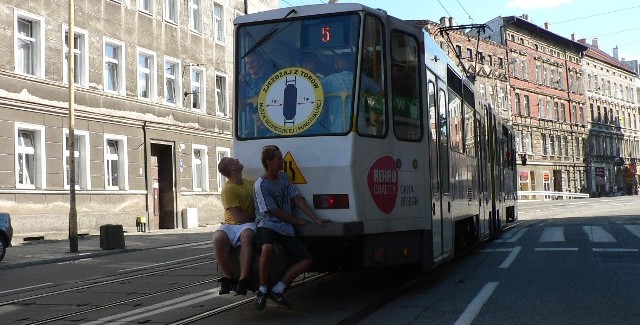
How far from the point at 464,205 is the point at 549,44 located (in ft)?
234

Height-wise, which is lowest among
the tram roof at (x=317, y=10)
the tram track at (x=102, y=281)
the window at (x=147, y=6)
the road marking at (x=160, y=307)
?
the tram track at (x=102, y=281)

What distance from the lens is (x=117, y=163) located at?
29344 mm

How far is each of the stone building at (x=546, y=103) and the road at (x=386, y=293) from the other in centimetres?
5709

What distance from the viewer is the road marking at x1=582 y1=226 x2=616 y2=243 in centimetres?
1794

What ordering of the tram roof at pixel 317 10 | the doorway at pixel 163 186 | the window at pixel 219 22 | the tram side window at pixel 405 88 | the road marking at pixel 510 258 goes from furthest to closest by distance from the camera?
the window at pixel 219 22 < the doorway at pixel 163 186 < the road marking at pixel 510 258 < the tram side window at pixel 405 88 < the tram roof at pixel 317 10

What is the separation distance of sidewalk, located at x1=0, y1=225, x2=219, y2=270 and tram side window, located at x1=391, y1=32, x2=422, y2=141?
10995 millimetres

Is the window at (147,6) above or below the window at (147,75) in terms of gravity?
above

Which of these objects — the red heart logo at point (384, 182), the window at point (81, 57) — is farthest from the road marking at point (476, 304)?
the window at point (81, 57)

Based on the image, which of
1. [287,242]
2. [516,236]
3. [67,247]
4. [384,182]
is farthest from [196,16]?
[287,242]

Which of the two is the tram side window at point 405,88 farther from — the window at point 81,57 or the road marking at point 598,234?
the window at point 81,57

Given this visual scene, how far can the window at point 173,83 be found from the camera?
3291 centimetres

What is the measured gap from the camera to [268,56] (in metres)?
8.88

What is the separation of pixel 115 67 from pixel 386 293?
22082 millimetres

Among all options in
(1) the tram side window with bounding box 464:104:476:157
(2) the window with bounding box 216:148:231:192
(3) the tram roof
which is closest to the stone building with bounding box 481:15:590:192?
(2) the window with bounding box 216:148:231:192
